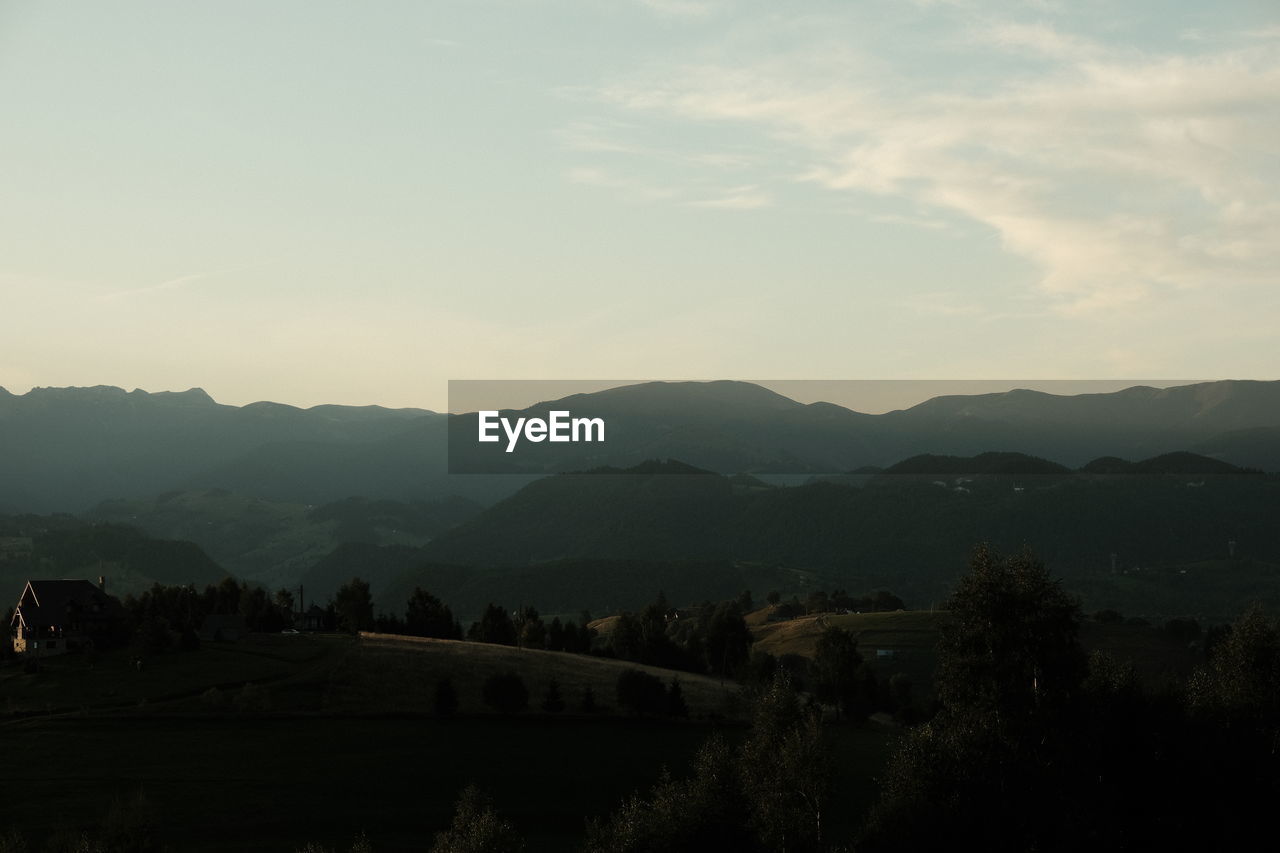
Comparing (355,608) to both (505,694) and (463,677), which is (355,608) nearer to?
(463,677)

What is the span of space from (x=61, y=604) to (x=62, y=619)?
282 cm

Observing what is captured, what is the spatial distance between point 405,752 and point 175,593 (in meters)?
71.7

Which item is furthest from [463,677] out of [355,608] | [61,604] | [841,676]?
[355,608]

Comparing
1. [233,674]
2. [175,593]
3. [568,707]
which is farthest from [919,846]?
[175,593]

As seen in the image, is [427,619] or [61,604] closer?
[61,604]

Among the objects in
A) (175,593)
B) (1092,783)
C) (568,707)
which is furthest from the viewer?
(175,593)

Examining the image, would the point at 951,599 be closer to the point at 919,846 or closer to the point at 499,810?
the point at 919,846

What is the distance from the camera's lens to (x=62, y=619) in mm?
134000

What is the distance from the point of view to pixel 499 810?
84.7 metres

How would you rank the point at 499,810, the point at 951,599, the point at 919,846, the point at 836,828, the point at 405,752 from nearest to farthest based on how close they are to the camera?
the point at 919,846 < the point at 951,599 < the point at 836,828 < the point at 499,810 < the point at 405,752

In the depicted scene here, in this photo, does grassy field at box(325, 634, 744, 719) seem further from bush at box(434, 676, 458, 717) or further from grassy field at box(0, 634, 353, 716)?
grassy field at box(0, 634, 353, 716)

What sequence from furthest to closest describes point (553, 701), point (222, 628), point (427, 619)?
point (427, 619) → point (222, 628) → point (553, 701)

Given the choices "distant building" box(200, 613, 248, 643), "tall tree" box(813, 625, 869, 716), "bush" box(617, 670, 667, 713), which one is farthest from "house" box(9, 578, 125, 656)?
"tall tree" box(813, 625, 869, 716)

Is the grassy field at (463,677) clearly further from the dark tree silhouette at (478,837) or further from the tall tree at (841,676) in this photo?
the dark tree silhouette at (478,837)
